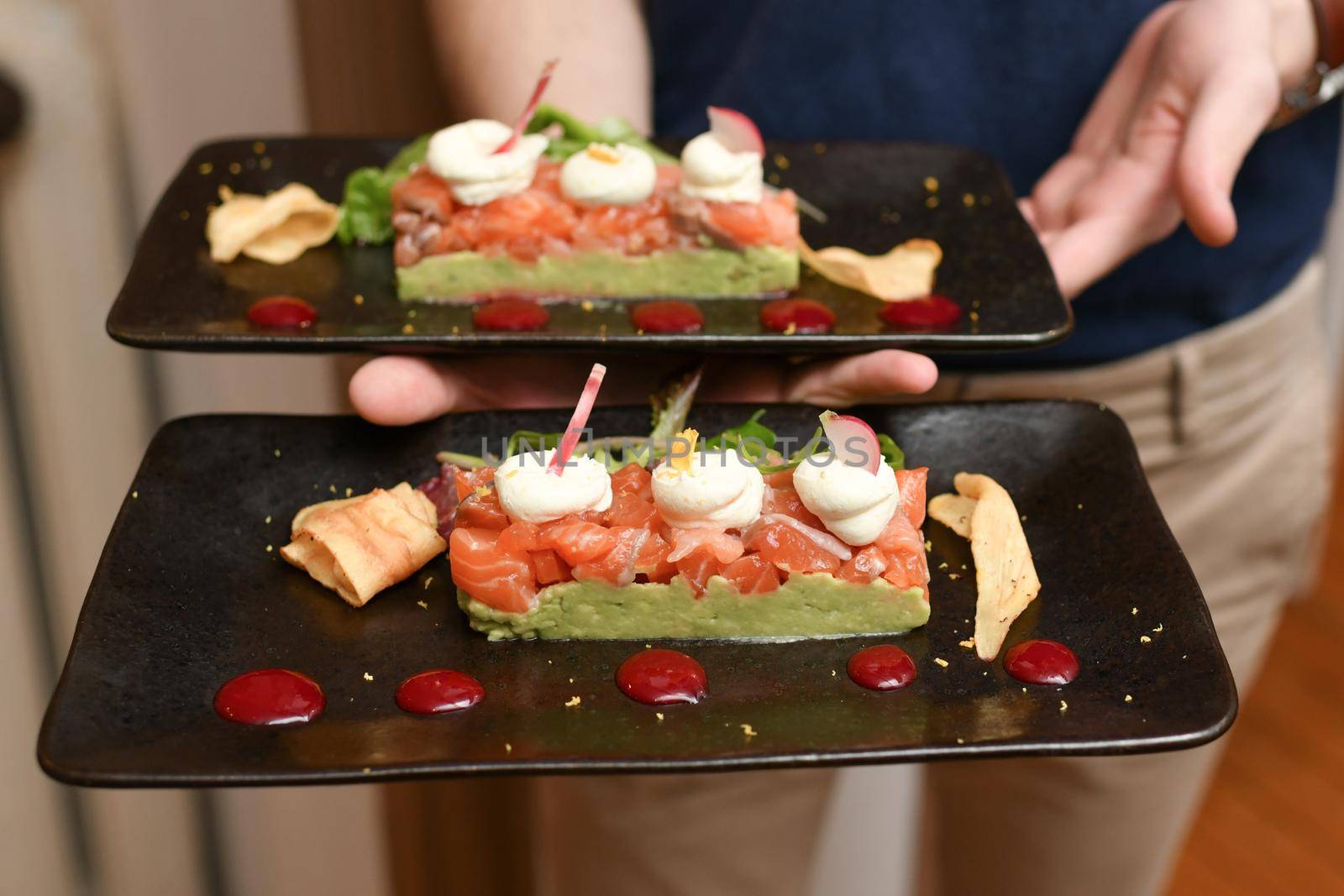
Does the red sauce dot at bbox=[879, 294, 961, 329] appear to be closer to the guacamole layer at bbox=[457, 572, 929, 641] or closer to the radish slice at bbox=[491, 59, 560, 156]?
the guacamole layer at bbox=[457, 572, 929, 641]

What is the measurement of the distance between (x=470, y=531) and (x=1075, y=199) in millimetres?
1421

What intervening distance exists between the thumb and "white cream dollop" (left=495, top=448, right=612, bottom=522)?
1.12 m

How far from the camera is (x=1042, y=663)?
6.27 ft

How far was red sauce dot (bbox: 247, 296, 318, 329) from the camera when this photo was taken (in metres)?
2.47

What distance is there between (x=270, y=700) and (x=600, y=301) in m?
1.16

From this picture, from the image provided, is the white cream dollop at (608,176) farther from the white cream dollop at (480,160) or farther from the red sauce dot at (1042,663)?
the red sauce dot at (1042,663)

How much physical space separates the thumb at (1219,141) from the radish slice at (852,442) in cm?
78

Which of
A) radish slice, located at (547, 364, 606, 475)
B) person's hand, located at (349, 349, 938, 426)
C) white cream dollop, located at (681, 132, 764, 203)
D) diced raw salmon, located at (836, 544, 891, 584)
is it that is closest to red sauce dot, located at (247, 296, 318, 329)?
person's hand, located at (349, 349, 938, 426)

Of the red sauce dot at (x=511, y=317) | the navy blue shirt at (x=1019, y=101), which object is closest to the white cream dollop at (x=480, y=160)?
the red sauce dot at (x=511, y=317)

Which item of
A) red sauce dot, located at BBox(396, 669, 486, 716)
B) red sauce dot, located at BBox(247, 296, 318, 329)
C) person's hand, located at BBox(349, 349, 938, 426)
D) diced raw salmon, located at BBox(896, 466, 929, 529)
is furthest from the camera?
red sauce dot, located at BBox(247, 296, 318, 329)

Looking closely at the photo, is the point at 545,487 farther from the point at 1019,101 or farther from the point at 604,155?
the point at 1019,101

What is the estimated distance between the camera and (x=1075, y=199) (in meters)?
2.71

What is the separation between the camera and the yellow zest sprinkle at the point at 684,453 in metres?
1.99

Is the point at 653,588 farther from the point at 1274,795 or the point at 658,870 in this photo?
the point at 1274,795
